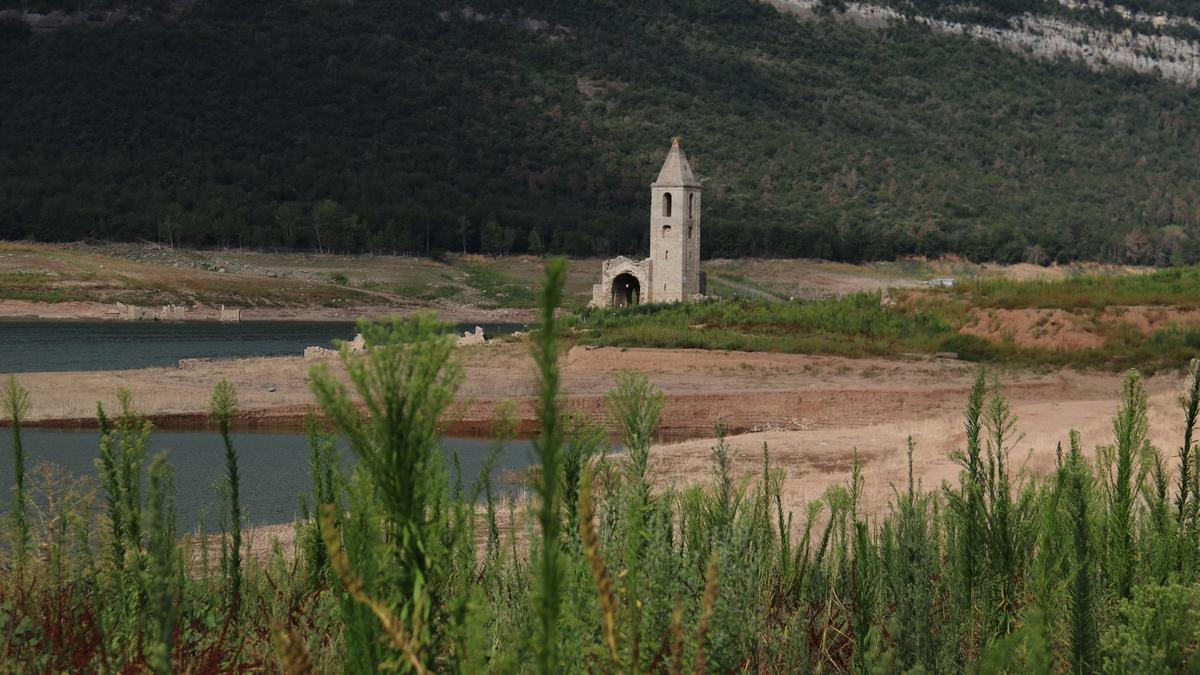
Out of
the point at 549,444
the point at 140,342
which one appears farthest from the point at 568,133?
the point at 549,444

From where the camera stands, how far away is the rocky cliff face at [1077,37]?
4722 inches

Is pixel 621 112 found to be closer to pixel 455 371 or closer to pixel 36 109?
pixel 36 109

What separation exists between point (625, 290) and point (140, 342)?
53.3 feet

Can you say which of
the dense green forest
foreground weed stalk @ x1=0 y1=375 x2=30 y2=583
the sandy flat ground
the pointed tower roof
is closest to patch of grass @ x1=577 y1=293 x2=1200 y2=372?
the sandy flat ground

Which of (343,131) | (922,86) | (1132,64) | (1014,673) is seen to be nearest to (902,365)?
(1014,673)

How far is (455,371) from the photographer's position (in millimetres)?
1655

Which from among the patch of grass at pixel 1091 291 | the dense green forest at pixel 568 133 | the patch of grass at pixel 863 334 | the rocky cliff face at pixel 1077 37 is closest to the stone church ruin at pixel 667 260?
the patch of grass at pixel 863 334

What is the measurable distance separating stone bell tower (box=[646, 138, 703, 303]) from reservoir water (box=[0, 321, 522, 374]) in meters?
10.7

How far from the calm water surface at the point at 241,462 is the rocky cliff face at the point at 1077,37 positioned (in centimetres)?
11263

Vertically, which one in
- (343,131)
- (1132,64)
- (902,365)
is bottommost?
(902,365)

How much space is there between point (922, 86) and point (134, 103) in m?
63.2

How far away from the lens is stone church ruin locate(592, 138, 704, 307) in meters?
44.0

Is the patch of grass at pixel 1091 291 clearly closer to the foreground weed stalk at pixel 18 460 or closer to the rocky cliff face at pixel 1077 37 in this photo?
the foreground weed stalk at pixel 18 460

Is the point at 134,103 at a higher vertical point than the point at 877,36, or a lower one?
lower
